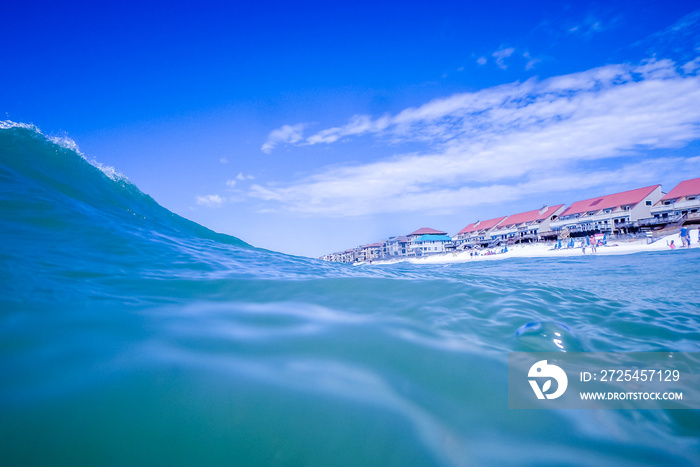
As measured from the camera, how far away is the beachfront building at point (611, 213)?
51781mm

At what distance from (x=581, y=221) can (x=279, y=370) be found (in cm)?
7136

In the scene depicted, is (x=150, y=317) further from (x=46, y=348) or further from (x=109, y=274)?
(x=109, y=274)

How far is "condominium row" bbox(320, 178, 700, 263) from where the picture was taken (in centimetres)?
4681

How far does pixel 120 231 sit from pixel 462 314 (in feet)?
18.7

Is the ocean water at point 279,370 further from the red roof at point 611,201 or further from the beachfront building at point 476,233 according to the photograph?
the beachfront building at point 476,233

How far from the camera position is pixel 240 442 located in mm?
1402

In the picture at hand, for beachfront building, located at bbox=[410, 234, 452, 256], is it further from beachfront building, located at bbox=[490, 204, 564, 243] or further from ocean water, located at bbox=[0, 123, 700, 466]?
ocean water, located at bbox=[0, 123, 700, 466]

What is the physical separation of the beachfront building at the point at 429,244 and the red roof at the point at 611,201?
92.6 feet

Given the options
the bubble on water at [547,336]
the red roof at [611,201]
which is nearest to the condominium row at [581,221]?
the red roof at [611,201]

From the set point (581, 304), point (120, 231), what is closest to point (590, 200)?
point (581, 304)

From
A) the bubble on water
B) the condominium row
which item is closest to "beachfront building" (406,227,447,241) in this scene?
the condominium row

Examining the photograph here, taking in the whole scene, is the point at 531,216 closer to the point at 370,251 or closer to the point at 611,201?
the point at 611,201

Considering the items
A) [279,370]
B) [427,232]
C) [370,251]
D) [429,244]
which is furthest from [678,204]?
[370,251]

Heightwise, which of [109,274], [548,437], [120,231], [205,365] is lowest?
[548,437]
